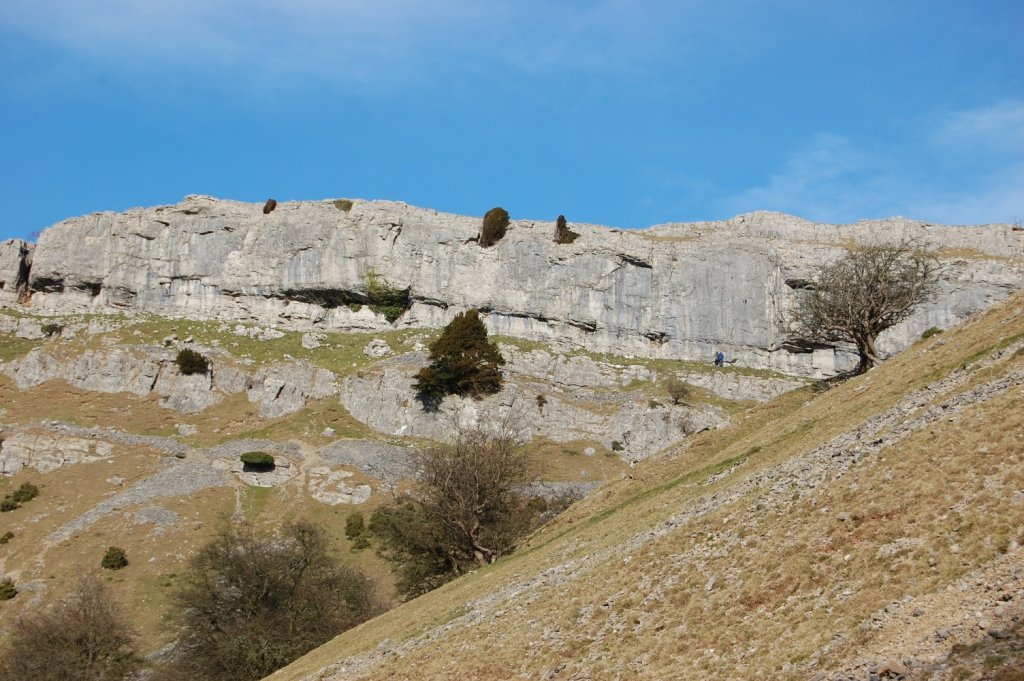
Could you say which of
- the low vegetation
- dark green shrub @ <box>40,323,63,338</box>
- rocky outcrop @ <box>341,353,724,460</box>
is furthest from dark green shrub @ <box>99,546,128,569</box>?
dark green shrub @ <box>40,323,63,338</box>

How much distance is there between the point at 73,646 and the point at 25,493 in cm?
2374

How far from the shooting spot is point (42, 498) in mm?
61188

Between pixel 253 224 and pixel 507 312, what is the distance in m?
32.0

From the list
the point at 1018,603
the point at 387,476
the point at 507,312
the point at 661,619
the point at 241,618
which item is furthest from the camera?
the point at 507,312

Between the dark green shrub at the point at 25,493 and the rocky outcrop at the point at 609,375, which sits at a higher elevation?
the rocky outcrop at the point at 609,375

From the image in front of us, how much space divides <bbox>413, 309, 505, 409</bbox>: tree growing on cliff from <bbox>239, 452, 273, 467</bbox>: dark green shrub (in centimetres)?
1628

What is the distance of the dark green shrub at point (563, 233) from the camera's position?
101812mm

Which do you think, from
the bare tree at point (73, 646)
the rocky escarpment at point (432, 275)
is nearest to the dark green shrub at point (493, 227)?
the rocky escarpment at point (432, 275)

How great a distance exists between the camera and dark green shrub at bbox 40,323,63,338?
89000 mm

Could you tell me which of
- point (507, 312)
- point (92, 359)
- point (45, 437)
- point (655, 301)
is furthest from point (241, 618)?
point (655, 301)

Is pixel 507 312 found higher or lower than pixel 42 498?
higher

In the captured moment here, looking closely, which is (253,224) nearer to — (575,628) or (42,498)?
(42,498)

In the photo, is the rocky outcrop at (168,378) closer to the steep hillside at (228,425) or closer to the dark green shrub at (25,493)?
the steep hillside at (228,425)

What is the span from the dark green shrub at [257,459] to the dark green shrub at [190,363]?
1752cm
